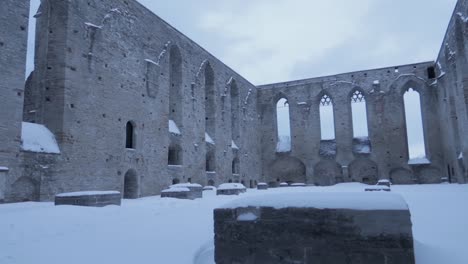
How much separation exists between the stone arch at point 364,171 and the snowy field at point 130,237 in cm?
1963

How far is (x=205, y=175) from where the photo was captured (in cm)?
2042

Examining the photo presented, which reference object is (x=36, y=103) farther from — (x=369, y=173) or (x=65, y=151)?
(x=369, y=173)

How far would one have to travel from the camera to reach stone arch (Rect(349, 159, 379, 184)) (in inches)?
1000

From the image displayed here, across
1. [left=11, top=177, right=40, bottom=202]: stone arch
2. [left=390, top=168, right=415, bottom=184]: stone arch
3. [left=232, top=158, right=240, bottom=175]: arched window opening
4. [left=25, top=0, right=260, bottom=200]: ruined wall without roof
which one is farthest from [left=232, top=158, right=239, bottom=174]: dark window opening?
[left=11, top=177, right=40, bottom=202]: stone arch

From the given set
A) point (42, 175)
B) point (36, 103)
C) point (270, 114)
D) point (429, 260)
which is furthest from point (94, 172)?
point (270, 114)

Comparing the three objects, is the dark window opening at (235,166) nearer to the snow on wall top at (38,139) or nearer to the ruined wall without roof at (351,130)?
the ruined wall without roof at (351,130)

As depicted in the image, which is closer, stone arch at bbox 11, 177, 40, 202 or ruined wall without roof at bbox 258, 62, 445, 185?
stone arch at bbox 11, 177, 40, 202

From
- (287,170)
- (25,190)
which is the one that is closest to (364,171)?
(287,170)

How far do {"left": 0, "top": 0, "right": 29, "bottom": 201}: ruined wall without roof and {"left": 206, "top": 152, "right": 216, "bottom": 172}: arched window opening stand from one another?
40.6 ft

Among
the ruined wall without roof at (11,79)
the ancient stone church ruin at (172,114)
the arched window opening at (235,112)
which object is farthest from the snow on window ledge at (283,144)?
the ruined wall without roof at (11,79)

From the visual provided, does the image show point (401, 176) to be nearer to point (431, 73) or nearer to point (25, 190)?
point (431, 73)

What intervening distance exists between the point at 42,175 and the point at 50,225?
21.3 feet

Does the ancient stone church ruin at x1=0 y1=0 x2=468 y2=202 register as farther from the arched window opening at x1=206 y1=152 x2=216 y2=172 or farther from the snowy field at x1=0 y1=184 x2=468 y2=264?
the snowy field at x1=0 y1=184 x2=468 y2=264

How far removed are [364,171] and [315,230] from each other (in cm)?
2434
